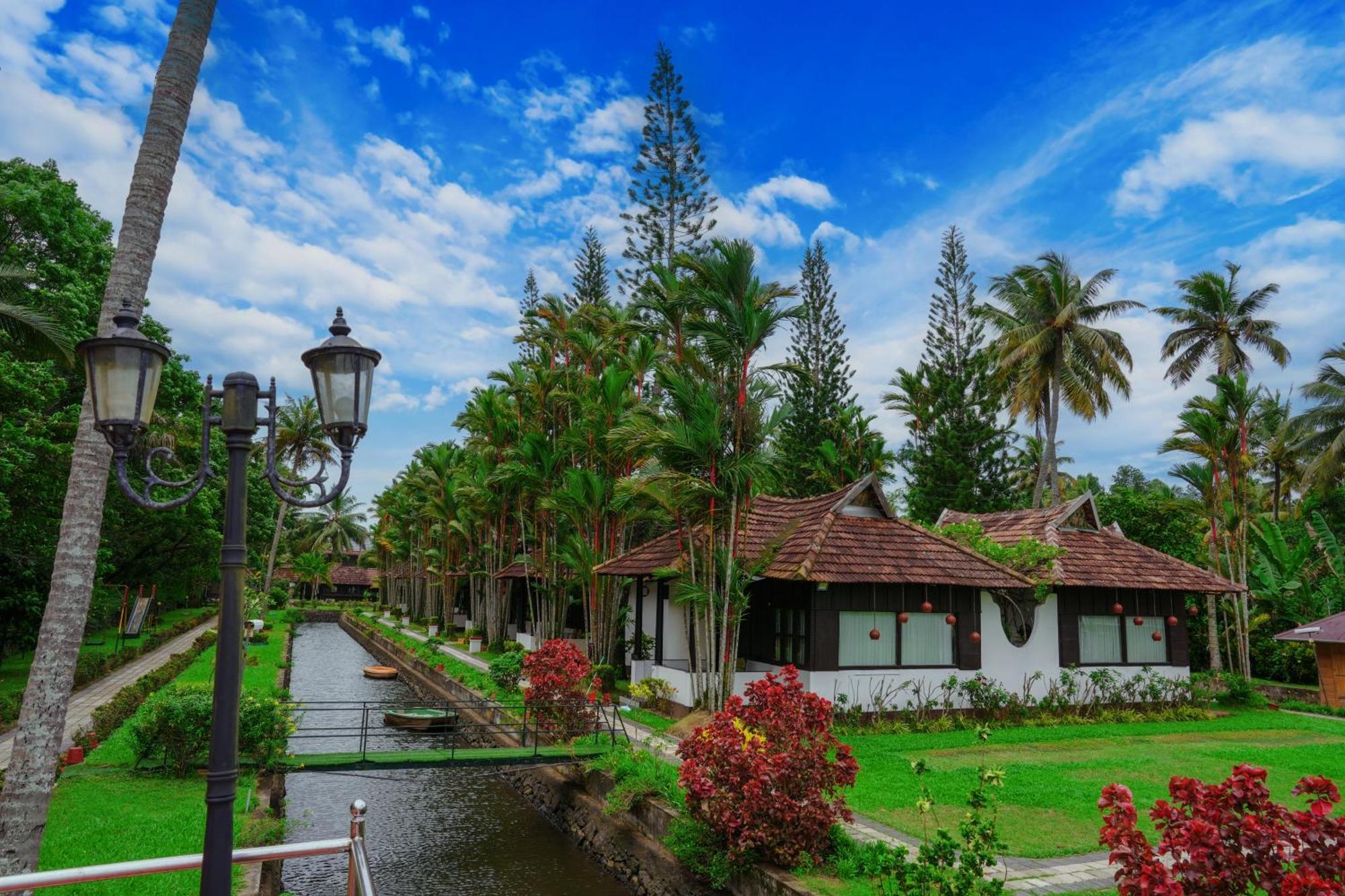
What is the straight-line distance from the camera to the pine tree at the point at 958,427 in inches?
1273

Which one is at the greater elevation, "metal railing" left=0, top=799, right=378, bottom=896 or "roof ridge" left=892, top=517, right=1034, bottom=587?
"roof ridge" left=892, top=517, right=1034, bottom=587

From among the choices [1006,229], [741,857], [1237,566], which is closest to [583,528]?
[1006,229]

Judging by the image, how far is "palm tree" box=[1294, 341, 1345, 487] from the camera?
27.2 m

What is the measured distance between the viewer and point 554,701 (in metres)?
12.7

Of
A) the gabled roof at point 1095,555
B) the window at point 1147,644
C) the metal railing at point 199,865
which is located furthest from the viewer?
the window at point 1147,644

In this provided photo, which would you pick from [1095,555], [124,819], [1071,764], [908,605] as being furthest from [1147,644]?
[124,819]

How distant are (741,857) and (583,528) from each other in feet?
43.0

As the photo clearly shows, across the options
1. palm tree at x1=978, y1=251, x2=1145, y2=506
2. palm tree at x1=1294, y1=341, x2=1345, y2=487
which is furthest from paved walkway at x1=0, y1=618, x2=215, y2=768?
palm tree at x1=1294, y1=341, x2=1345, y2=487

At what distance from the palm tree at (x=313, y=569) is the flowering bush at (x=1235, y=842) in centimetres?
6192

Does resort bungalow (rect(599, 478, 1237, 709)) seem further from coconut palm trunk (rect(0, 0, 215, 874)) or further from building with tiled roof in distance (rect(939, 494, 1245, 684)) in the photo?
coconut palm trunk (rect(0, 0, 215, 874))

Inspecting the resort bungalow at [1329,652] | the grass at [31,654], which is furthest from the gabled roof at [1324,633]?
the grass at [31,654]

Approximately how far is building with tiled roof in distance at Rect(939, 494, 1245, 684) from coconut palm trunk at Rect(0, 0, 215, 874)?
48.9 ft

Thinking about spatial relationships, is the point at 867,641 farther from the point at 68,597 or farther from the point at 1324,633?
the point at 68,597

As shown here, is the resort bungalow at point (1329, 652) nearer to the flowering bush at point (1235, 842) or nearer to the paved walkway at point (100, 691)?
the flowering bush at point (1235, 842)
